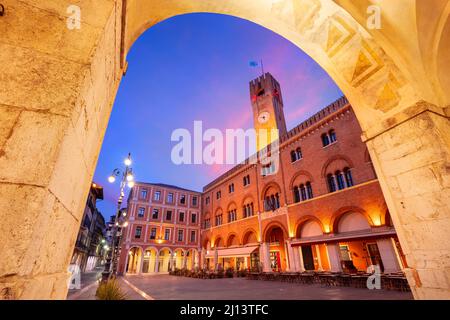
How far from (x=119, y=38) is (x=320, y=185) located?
Answer: 16619 millimetres

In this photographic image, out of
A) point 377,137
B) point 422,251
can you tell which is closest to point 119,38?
point 377,137

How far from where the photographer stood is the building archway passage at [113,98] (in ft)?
3.43

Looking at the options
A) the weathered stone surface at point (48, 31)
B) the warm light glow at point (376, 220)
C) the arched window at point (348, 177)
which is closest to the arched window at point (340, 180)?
the arched window at point (348, 177)

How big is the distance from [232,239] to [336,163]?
→ 14975 mm

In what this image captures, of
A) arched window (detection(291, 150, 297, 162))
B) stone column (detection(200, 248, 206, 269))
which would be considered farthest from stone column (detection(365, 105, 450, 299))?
stone column (detection(200, 248, 206, 269))

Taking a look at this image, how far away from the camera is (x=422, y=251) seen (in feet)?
8.33

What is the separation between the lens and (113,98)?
2.28 m

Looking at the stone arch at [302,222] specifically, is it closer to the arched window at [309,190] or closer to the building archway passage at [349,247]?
the building archway passage at [349,247]

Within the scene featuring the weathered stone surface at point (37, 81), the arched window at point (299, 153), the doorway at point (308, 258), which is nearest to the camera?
the weathered stone surface at point (37, 81)

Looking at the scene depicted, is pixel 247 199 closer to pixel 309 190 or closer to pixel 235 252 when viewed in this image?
pixel 235 252

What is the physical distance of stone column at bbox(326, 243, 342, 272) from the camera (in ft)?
46.4
